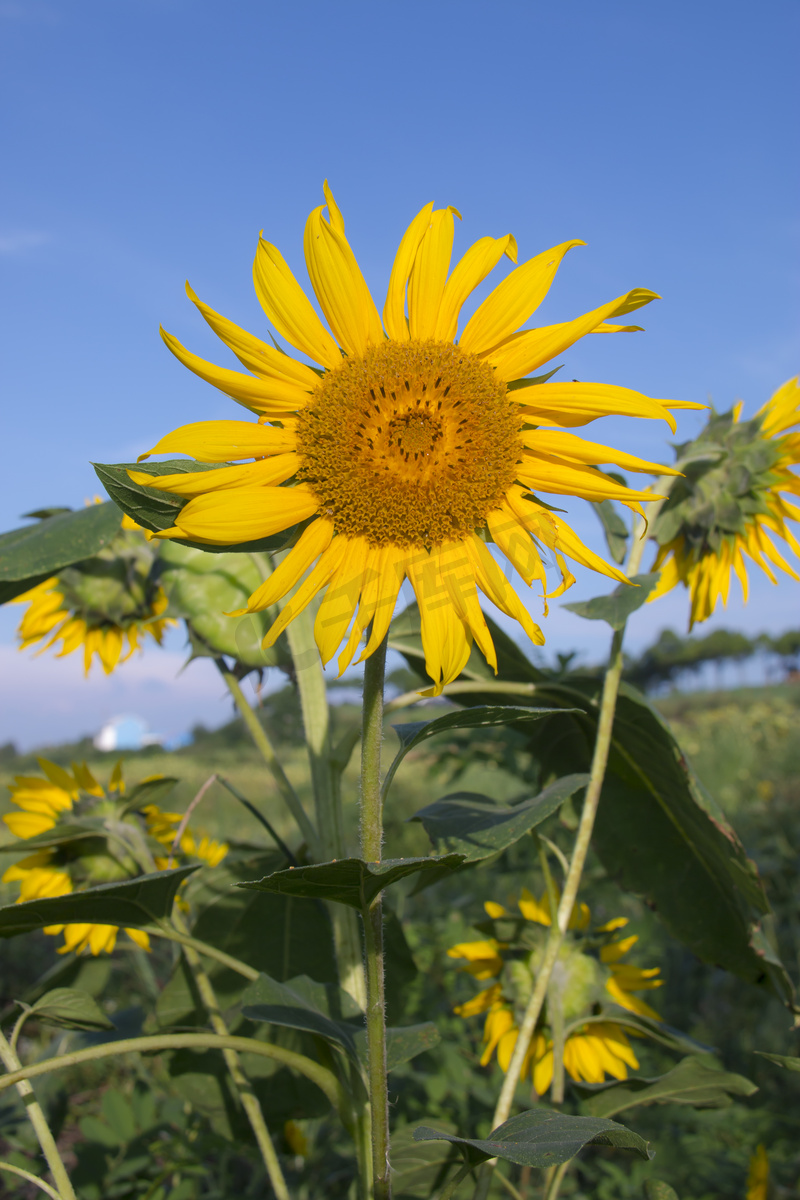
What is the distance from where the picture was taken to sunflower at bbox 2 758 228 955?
1346 mm

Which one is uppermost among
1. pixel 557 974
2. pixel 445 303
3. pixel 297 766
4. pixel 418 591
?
pixel 445 303

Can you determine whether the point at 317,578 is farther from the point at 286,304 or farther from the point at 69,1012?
the point at 69,1012

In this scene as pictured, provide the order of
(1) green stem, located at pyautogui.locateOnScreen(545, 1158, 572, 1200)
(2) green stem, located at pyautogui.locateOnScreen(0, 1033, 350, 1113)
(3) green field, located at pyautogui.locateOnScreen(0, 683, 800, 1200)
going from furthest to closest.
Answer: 1. (3) green field, located at pyautogui.locateOnScreen(0, 683, 800, 1200)
2. (1) green stem, located at pyautogui.locateOnScreen(545, 1158, 572, 1200)
3. (2) green stem, located at pyautogui.locateOnScreen(0, 1033, 350, 1113)

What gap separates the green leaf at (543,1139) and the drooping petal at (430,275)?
72 centimetres

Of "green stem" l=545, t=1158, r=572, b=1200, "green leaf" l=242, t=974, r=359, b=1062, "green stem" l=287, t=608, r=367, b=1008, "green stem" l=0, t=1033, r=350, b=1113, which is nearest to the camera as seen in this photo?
"green stem" l=0, t=1033, r=350, b=1113

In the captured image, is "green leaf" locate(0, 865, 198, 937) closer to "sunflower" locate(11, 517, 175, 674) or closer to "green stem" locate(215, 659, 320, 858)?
"green stem" locate(215, 659, 320, 858)

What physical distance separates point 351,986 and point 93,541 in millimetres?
640

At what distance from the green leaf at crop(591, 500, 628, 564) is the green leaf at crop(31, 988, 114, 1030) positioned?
2.78 feet

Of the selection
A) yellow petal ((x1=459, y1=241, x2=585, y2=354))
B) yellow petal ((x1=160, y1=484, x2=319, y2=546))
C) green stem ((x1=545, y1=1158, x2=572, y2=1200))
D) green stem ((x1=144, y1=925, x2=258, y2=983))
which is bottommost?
green stem ((x1=545, y1=1158, x2=572, y2=1200))

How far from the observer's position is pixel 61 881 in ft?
4.51

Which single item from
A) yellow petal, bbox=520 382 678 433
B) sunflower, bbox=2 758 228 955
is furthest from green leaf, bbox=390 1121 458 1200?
yellow petal, bbox=520 382 678 433

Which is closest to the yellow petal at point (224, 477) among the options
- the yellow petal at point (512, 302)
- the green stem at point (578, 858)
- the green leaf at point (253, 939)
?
the yellow petal at point (512, 302)

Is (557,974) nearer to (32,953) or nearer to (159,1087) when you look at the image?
(159,1087)

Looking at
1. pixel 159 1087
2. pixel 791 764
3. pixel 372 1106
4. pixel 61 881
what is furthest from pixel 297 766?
pixel 372 1106
